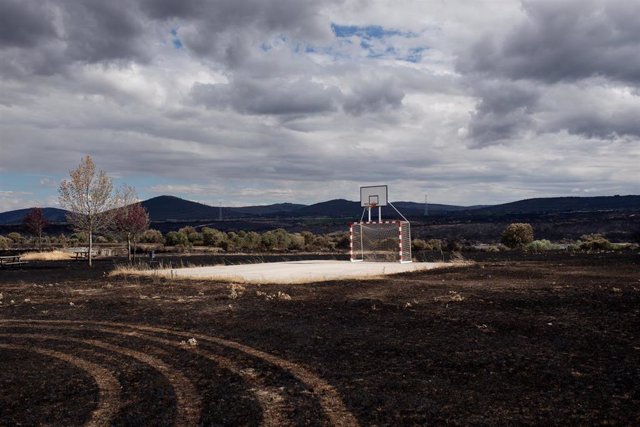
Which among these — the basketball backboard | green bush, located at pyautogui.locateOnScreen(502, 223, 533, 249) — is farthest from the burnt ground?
green bush, located at pyautogui.locateOnScreen(502, 223, 533, 249)

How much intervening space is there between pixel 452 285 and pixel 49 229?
117 meters

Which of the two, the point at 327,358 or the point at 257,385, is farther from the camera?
the point at 327,358

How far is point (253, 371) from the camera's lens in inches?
309

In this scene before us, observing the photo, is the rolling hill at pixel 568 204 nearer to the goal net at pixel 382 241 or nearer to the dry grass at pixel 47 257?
the goal net at pixel 382 241

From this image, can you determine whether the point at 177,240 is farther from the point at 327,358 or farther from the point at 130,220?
the point at 327,358

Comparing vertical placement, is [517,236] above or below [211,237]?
below

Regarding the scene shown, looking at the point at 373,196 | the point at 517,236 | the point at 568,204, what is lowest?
the point at 517,236

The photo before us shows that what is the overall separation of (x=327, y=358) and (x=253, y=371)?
1.29m

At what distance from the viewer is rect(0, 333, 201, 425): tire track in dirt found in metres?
6.04

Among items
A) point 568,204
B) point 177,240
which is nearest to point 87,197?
point 177,240

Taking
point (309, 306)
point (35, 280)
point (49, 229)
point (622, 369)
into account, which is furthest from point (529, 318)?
point (49, 229)

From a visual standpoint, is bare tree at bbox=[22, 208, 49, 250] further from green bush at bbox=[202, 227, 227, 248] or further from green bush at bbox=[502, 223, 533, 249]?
green bush at bbox=[502, 223, 533, 249]

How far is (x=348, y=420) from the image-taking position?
5.77 m

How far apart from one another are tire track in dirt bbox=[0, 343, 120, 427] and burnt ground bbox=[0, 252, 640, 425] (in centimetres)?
3
